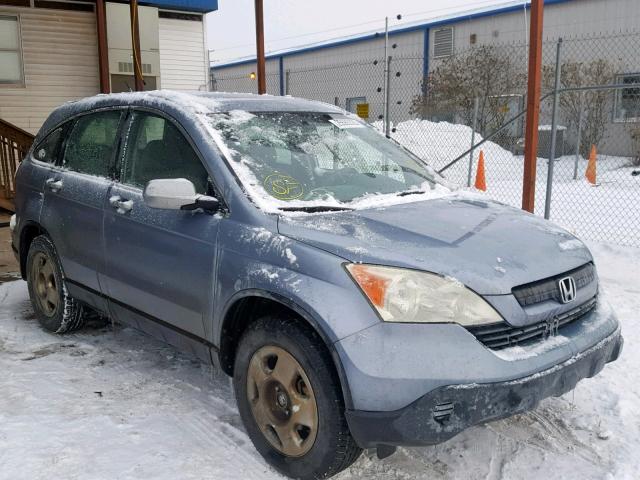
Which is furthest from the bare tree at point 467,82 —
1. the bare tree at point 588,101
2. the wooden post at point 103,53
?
the wooden post at point 103,53

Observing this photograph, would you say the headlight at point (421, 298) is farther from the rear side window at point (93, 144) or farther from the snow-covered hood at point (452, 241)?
the rear side window at point (93, 144)

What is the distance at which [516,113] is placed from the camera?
1808cm

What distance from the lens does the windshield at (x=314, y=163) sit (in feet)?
10.5

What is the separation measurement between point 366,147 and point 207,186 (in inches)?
45.6

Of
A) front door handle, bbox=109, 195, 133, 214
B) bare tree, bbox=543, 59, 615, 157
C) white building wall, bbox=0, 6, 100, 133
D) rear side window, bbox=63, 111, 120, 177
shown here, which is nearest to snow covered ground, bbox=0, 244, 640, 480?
front door handle, bbox=109, 195, 133, 214

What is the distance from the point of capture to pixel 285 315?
2797 millimetres

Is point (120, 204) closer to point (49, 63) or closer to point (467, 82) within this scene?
point (49, 63)

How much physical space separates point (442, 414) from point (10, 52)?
13.2 m

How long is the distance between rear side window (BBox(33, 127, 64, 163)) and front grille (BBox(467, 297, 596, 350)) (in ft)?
11.5

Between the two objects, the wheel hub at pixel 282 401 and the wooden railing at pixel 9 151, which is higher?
the wooden railing at pixel 9 151

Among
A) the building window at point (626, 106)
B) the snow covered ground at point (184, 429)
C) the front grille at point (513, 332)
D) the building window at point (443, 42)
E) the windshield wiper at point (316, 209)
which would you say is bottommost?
the snow covered ground at point (184, 429)

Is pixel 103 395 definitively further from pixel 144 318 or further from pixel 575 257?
pixel 575 257

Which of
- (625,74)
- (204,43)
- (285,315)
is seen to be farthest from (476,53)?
(285,315)

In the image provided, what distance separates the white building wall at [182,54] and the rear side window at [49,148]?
1045 centimetres
